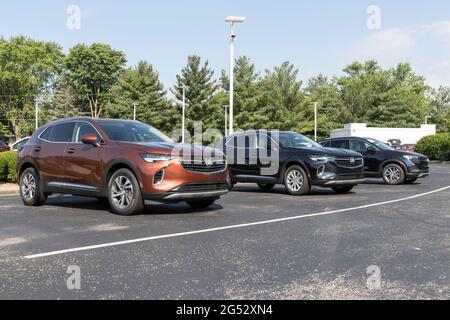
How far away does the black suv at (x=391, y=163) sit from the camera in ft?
51.7

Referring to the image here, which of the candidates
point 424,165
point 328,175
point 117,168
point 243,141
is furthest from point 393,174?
point 117,168

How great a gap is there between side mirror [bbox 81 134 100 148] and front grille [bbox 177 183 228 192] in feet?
5.82

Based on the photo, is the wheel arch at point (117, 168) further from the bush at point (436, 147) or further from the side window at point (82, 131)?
the bush at point (436, 147)

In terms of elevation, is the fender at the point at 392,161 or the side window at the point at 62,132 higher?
the side window at the point at 62,132

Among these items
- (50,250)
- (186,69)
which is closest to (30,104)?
(186,69)

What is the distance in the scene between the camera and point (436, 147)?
36250 millimetres

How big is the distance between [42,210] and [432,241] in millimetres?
6536

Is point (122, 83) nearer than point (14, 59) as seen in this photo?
Yes

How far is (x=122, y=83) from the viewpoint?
6906cm

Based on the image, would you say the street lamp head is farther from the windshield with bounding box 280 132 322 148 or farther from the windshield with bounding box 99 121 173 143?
the windshield with bounding box 99 121 173 143

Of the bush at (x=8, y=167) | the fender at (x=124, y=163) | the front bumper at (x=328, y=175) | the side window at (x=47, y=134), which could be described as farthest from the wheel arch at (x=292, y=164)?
the bush at (x=8, y=167)

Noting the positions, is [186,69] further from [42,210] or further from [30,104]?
[42,210]

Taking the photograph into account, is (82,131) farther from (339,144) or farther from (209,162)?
(339,144)
